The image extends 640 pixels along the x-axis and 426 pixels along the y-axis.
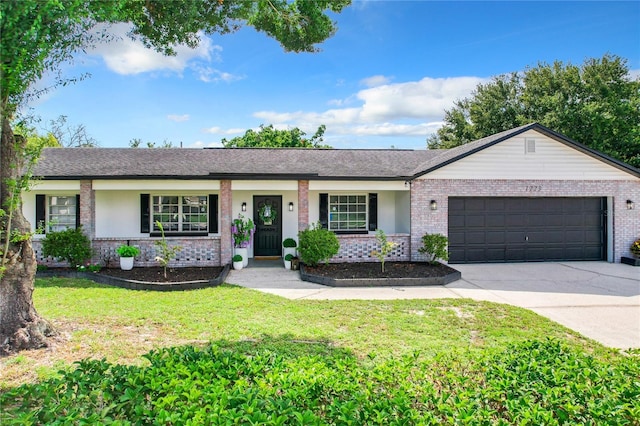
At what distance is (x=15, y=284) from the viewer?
541 cm

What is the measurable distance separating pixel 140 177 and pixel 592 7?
13515mm

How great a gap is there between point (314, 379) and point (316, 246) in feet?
25.3

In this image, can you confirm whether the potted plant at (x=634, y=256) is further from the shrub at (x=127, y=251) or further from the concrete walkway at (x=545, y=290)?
the shrub at (x=127, y=251)

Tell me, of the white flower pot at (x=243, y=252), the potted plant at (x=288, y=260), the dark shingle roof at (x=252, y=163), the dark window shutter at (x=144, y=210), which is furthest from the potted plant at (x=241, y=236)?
the dark window shutter at (x=144, y=210)

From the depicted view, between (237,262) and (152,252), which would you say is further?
(237,262)

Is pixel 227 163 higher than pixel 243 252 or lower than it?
higher

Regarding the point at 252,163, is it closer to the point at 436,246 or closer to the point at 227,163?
the point at 227,163

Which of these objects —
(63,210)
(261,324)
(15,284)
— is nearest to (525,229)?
(261,324)

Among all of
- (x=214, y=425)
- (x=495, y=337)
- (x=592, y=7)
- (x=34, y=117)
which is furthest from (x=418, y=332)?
(x=592, y=7)

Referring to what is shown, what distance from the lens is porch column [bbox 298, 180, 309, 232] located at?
11484 mm

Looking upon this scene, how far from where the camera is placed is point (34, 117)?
17.8 ft

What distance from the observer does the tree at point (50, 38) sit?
13.8 feet

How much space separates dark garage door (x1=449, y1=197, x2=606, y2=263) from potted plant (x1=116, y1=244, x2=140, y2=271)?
9614mm

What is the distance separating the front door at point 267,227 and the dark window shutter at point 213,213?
1.31 metres
